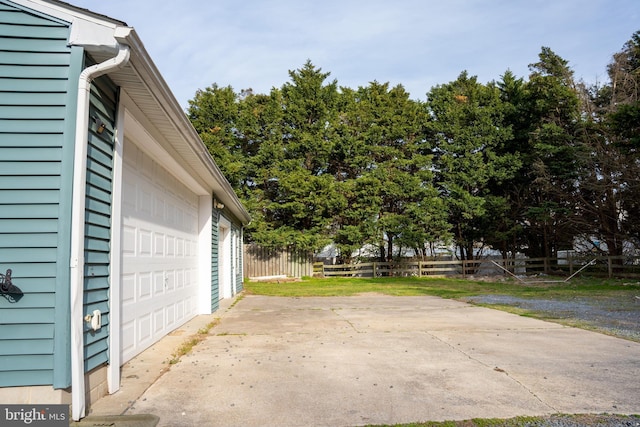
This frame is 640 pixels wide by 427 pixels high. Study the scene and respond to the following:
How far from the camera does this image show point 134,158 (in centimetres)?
479

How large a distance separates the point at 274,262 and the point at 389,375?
50.5 feet

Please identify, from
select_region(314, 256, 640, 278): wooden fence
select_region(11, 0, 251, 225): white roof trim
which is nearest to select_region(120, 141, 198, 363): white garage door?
select_region(11, 0, 251, 225): white roof trim

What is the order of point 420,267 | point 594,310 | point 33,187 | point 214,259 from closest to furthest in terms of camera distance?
point 33,187 → point 594,310 → point 214,259 → point 420,267

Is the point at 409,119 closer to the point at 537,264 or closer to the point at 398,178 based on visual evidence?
the point at 398,178

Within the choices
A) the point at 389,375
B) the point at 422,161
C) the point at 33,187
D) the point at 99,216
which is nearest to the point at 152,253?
the point at 99,216

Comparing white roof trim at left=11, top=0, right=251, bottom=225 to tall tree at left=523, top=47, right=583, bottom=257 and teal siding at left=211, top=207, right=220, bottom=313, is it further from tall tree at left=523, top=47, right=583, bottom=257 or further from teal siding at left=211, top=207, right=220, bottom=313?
tall tree at left=523, top=47, right=583, bottom=257

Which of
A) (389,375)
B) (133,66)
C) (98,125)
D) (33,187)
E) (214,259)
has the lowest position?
(389,375)

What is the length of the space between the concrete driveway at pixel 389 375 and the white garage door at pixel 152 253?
0.72 metres

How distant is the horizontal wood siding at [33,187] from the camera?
9.38ft

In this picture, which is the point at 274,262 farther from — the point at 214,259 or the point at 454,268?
the point at 214,259

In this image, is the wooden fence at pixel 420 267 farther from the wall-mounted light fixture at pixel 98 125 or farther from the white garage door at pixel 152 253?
the wall-mounted light fixture at pixel 98 125

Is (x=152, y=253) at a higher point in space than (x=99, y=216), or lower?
lower

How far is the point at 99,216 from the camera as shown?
3383 millimetres

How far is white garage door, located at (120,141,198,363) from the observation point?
4598mm
